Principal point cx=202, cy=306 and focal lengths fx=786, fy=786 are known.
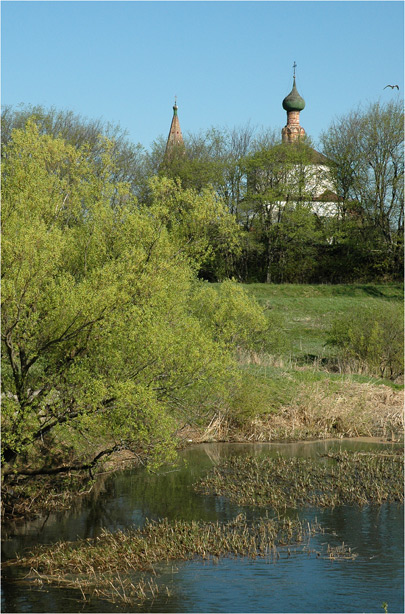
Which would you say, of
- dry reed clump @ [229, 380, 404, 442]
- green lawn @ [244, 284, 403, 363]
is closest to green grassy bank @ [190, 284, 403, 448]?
dry reed clump @ [229, 380, 404, 442]

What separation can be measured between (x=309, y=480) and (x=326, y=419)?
551 cm

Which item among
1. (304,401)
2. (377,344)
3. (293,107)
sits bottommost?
(304,401)

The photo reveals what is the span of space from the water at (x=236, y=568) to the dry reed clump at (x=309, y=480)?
0.44m

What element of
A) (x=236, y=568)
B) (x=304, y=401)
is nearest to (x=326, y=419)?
(x=304, y=401)

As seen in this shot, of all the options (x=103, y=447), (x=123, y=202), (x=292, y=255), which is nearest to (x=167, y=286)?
(x=123, y=202)

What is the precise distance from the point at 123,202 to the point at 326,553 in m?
8.40

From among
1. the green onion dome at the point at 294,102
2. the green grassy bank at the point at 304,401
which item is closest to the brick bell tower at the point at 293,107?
the green onion dome at the point at 294,102

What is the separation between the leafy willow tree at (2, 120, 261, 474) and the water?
120 centimetres

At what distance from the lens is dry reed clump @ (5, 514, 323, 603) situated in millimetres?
10734

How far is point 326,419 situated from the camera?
2127cm

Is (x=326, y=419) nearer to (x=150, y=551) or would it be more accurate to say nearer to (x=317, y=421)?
(x=317, y=421)

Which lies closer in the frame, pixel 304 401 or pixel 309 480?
pixel 309 480

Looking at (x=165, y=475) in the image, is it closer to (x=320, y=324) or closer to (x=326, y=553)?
(x=326, y=553)

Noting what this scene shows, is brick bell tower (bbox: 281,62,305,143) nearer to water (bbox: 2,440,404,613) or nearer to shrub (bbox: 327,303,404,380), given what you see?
shrub (bbox: 327,303,404,380)
